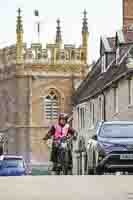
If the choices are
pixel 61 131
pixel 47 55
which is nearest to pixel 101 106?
pixel 61 131

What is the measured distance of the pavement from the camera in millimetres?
13686

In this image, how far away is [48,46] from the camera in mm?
90438

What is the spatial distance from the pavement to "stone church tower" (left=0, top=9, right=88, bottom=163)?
6762cm

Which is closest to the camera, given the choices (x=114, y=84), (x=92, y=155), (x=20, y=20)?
(x=92, y=155)

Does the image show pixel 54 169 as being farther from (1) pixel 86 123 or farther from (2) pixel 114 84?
(1) pixel 86 123

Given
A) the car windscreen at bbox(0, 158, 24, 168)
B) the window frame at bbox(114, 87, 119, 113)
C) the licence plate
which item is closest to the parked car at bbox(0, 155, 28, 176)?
the car windscreen at bbox(0, 158, 24, 168)

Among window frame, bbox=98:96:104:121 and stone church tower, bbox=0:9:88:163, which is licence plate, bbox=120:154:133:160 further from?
stone church tower, bbox=0:9:88:163

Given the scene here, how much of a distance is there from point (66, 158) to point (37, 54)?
221 feet

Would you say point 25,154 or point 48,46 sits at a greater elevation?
point 48,46

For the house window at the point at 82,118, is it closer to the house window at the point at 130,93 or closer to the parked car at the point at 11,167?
the parked car at the point at 11,167

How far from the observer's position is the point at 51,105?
285 feet

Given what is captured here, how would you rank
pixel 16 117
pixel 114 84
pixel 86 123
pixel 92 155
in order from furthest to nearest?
pixel 16 117, pixel 86 123, pixel 114 84, pixel 92 155

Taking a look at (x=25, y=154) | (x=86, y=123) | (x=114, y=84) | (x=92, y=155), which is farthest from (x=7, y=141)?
(x=92, y=155)

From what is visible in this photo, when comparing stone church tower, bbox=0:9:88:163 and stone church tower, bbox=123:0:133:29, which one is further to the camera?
stone church tower, bbox=0:9:88:163
